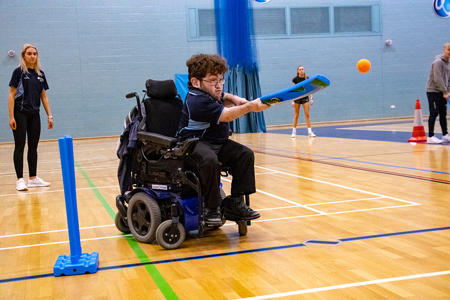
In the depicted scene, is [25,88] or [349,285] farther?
[25,88]

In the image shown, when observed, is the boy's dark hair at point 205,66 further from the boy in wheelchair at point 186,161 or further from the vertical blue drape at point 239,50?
the vertical blue drape at point 239,50

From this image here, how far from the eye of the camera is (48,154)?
11.1 m

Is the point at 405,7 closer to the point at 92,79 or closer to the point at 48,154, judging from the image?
the point at 92,79

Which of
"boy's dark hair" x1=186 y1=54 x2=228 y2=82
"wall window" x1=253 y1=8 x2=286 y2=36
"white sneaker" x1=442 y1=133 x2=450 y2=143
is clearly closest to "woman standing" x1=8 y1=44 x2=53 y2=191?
"boy's dark hair" x1=186 y1=54 x2=228 y2=82

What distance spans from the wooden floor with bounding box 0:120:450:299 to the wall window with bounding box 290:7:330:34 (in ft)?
38.1

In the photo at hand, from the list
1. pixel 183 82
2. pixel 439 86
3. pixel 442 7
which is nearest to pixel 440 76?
pixel 439 86

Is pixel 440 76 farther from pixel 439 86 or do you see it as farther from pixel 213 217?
pixel 213 217

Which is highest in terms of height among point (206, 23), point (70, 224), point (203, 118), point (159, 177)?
point (206, 23)

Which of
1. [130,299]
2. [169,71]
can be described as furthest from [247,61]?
[130,299]

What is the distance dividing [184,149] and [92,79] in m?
13.1

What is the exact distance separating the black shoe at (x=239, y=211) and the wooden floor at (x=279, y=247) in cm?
15

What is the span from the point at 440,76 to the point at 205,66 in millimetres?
6301

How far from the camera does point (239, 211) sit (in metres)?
3.54

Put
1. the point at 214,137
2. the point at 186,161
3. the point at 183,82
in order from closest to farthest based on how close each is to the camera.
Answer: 1. the point at 186,161
2. the point at 214,137
3. the point at 183,82
